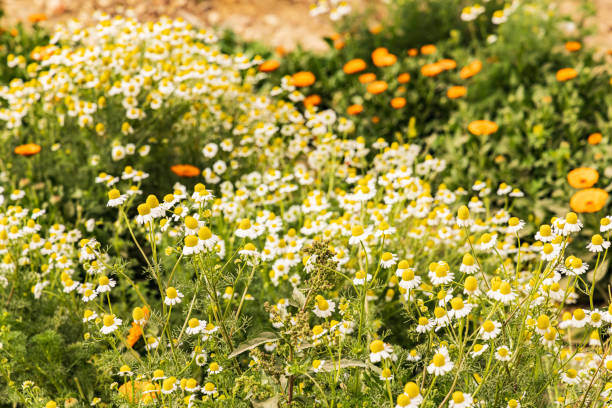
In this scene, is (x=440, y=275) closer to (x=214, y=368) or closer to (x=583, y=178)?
(x=214, y=368)

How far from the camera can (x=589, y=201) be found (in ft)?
9.40

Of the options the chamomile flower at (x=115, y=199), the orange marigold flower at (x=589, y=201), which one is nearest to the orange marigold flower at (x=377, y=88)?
the orange marigold flower at (x=589, y=201)

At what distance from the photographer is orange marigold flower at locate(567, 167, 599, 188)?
297cm

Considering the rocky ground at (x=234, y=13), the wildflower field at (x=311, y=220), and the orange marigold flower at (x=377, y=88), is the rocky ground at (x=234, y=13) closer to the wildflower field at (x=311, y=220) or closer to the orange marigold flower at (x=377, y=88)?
the wildflower field at (x=311, y=220)

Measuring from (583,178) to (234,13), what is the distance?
175 inches

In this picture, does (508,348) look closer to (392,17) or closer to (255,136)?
(255,136)

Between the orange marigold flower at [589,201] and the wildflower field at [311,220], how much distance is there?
0.11ft

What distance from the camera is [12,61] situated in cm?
371

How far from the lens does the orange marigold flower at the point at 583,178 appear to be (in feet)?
9.75

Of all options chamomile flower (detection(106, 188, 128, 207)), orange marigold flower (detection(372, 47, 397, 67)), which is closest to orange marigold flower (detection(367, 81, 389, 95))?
orange marigold flower (detection(372, 47, 397, 67))

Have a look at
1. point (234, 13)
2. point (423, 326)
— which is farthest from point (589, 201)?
point (234, 13)

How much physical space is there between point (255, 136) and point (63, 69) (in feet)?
4.06

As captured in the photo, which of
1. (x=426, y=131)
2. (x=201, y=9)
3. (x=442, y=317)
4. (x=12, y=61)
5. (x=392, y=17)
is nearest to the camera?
(x=442, y=317)

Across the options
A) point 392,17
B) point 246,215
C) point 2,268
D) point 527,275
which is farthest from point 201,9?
point 527,275
